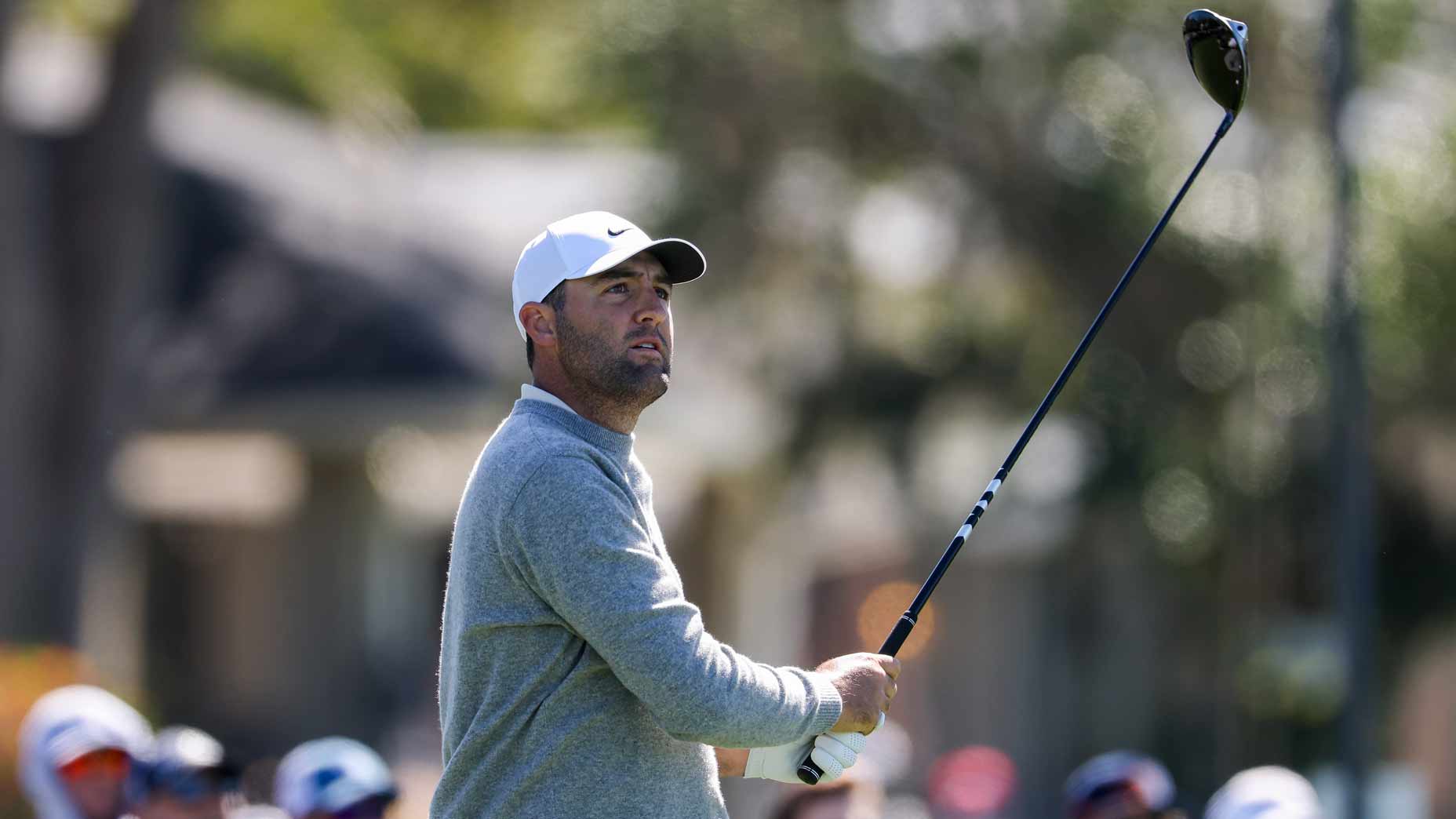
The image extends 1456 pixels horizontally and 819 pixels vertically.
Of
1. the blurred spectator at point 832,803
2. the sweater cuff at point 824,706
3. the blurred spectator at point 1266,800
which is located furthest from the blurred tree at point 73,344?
the sweater cuff at point 824,706

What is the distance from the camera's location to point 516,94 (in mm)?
27797

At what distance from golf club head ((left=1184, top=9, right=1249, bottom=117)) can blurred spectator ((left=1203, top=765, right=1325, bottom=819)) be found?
7.08 feet

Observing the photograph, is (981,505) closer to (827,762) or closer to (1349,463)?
(827,762)

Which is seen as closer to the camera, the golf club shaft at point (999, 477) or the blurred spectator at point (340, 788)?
the golf club shaft at point (999, 477)

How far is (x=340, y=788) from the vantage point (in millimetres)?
5812

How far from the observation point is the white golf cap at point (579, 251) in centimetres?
327

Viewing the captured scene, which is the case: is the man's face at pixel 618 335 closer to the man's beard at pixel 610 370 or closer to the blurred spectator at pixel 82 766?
the man's beard at pixel 610 370

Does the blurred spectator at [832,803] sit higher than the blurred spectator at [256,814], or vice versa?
the blurred spectator at [832,803]

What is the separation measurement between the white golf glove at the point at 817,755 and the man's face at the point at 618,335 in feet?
1.98

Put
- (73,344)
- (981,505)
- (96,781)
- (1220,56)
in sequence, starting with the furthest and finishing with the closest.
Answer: (73,344)
(96,781)
(1220,56)
(981,505)

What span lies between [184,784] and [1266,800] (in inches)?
122

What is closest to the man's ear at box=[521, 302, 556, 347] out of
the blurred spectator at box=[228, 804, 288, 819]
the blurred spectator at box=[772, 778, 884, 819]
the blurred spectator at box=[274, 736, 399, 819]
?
the blurred spectator at box=[772, 778, 884, 819]

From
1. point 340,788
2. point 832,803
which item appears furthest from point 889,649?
point 340,788

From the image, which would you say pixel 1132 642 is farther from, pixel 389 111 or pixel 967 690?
pixel 389 111
